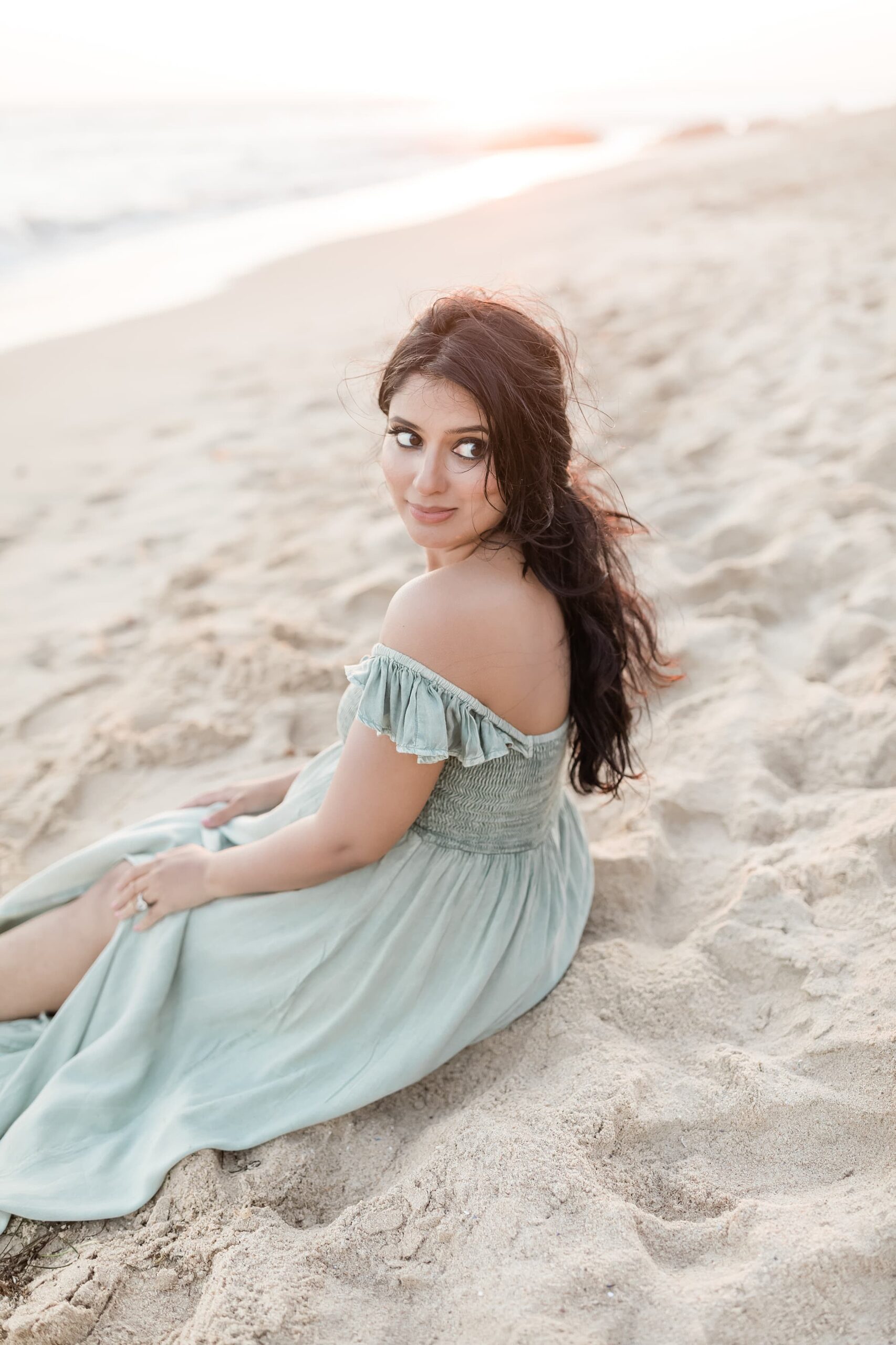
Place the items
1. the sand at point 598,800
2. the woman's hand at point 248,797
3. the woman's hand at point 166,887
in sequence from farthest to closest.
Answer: the woman's hand at point 248,797 < the woman's hand at point 166,887 < the sand at point 598,800

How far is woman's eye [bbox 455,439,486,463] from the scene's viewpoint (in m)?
1.72

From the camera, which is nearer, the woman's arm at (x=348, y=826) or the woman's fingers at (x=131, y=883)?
the woman's arm at (x=348, y=826)

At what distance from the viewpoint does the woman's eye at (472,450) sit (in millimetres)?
1718

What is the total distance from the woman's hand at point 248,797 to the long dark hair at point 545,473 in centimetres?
72

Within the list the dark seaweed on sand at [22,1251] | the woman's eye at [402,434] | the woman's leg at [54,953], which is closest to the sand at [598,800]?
the dark seaweed on sand at [22,1251]

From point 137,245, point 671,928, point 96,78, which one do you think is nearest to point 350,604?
point 671,928

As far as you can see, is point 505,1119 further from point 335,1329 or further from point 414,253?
point 414,253

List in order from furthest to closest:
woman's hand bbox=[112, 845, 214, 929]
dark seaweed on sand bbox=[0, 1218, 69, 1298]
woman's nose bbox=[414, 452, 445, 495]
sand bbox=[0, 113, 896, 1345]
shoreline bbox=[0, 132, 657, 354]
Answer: shoreline bbox=[0, 132, 657, 354] → woman's hand bbox=[112, 845, 214, 929] → woman's nose bbox=[414, 452, 445, 495] → dark seaweed on sand bbox=[0, 1218, 69, 1298] → sand bbox=[0, 113, 896, 1345]

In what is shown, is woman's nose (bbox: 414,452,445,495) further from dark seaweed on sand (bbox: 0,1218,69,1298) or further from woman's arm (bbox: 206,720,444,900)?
dark seaweed on sand (bbox: 0,1218,69,1298)

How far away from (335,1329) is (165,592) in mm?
2902

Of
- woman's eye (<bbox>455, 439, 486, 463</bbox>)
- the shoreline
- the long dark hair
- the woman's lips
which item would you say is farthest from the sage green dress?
the shoreline

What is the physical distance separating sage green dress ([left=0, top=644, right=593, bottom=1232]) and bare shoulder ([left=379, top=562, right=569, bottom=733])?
55mm

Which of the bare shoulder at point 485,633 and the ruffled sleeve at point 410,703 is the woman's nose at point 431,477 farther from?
the ruffled sleeve at point 410,703

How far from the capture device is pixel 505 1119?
1698 millimetres
